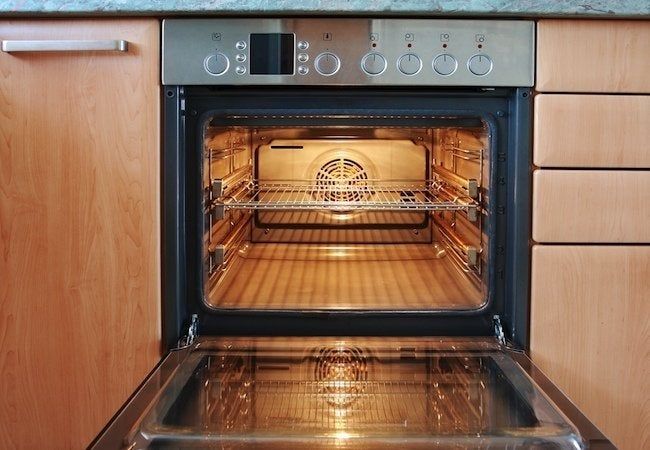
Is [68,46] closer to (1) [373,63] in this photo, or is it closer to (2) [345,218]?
(1) [373,63]

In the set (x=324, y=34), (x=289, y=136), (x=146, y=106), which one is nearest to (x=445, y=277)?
(x=289, y=136)

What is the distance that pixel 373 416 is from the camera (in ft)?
4.36

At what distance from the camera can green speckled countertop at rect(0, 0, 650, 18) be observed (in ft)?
5.12

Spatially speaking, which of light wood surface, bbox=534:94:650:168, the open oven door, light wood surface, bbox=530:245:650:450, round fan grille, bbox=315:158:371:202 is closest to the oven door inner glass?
the open oven door

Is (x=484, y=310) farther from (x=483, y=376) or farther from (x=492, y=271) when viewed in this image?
(x=483, y=376)

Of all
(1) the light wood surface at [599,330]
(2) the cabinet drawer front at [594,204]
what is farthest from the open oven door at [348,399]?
(2) the cabinet drawer front at [594,204]

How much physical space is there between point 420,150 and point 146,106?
85 centimetres

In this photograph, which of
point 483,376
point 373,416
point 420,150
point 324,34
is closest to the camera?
point 373,416

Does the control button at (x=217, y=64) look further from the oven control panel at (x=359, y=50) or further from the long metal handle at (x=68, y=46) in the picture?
the long metal handle at (x=68, y=46)

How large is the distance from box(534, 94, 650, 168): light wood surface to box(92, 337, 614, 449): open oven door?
41cm

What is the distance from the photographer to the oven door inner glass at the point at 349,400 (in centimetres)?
120

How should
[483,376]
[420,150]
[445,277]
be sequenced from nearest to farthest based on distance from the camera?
[483,376], [445,277], [420,150]

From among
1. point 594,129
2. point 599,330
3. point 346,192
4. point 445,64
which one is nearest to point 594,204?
point 594,129

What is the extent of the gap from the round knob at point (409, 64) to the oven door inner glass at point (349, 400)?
537 mm
